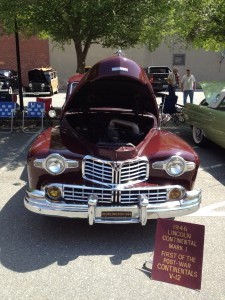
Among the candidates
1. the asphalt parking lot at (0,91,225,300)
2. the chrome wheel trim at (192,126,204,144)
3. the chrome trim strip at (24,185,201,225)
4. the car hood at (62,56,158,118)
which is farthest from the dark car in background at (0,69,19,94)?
the chrome trim strip at (24,185,201,225)

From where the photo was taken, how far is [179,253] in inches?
127

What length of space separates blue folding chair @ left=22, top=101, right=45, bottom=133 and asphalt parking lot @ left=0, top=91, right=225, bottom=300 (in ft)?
16.7

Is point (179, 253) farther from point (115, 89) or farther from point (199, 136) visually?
point (199, 136)

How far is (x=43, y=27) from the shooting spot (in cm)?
1017

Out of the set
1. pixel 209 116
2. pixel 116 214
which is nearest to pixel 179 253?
pixel 116 214

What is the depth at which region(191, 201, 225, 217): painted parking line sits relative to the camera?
5012mm

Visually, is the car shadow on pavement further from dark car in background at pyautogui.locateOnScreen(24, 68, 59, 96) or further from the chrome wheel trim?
dark car in background at pyautogui.locateOnScreen(24, 68, 59, 96)

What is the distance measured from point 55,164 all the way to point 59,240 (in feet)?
2.88

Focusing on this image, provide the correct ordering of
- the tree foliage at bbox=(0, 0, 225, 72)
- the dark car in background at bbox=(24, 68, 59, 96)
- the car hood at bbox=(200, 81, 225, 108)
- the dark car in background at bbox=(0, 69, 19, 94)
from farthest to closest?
the dark car in background at bbox=(24, 68, 59, 96) → the dark car in background at bbox=(0, 69, 19, 94) → the tree foliage at bbox=(0, 0, 225, 72) → the car hood at bbox=(200, 81, 225, 108)

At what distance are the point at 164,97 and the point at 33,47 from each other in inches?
685

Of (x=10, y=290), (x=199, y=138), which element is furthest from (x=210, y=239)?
(x=199, y=138)

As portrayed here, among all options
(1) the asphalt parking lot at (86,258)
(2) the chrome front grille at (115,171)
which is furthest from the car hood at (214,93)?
(2) the chrome front grille at (115,171)

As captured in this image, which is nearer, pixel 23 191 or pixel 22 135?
pixel 23 191

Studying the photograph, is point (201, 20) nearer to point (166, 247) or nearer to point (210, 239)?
point (210, 239)
